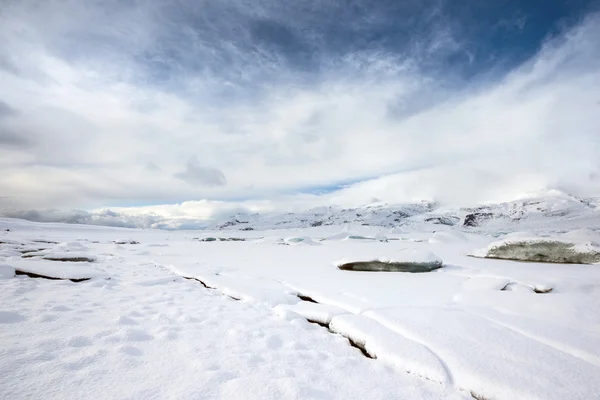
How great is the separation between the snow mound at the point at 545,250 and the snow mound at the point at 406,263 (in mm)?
3458

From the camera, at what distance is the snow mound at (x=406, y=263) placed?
6883 mm

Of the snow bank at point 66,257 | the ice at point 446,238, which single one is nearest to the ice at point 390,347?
the snow bank at point 66,257

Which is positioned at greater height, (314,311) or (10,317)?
(10,317)

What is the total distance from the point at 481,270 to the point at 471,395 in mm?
5343

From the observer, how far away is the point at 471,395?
2.09 meters

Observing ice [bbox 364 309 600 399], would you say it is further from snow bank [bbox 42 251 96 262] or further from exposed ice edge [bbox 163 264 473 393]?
snow bank [bbox 42 251 96 262]

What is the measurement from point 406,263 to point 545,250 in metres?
4.69

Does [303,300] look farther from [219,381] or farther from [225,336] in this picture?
[219,381]

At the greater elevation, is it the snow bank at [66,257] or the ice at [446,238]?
the snow bank at [66,257]

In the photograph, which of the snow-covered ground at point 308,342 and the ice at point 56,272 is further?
the ice at point 56,272

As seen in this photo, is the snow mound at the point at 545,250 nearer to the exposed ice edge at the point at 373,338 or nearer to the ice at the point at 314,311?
the exposed ice edge at the point at 373,338

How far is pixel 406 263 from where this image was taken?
6.91 meters

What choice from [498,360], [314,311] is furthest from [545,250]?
[314,311]

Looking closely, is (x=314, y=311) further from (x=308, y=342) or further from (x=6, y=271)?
(x=6, y=271)
